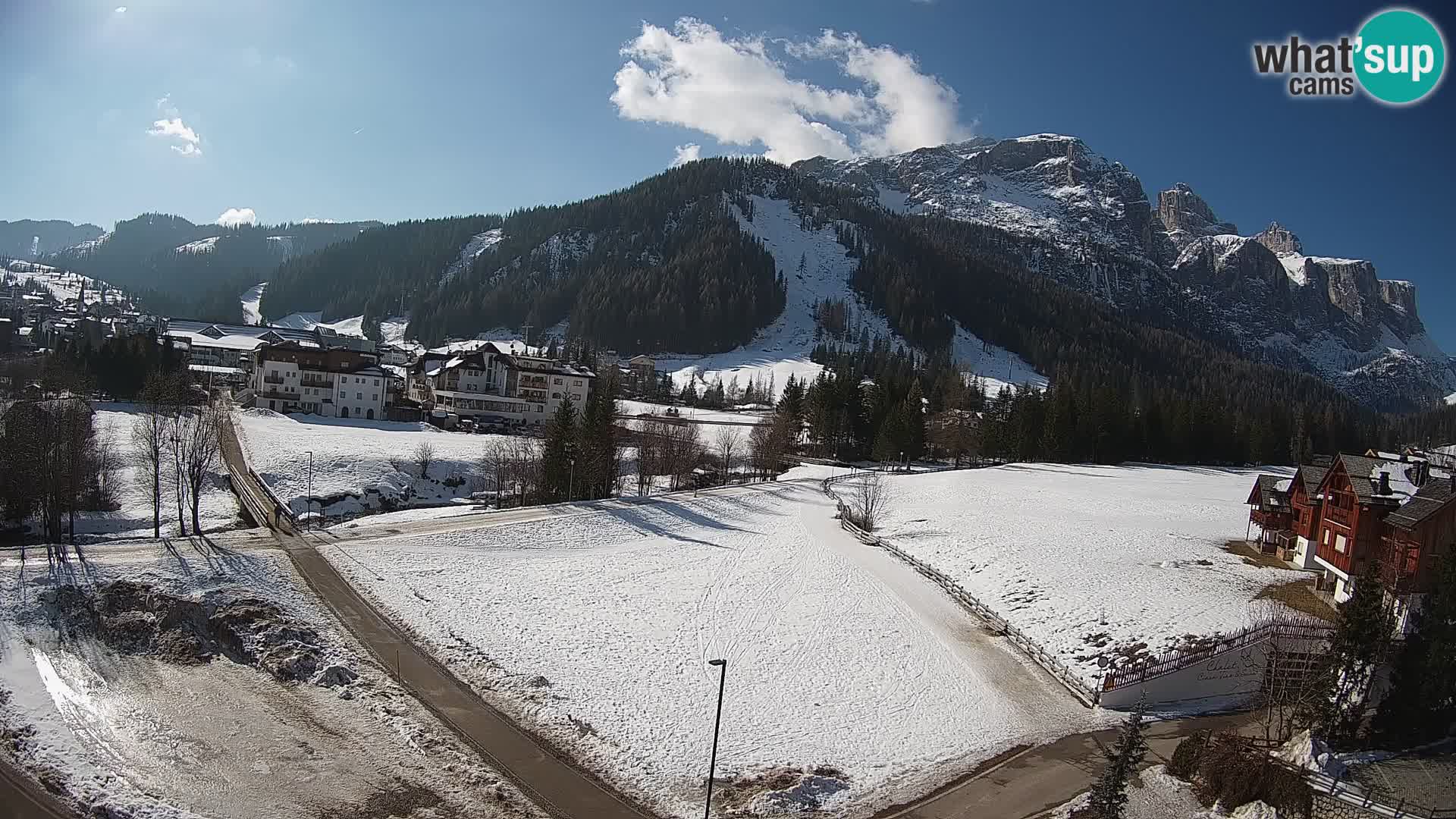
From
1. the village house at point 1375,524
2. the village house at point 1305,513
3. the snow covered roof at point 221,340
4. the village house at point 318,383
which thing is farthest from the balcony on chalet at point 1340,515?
the snow covered roof at point 221,340

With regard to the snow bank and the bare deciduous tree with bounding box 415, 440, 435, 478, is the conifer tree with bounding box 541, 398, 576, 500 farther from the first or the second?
the snow bank

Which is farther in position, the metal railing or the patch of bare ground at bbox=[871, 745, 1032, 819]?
the metal railing

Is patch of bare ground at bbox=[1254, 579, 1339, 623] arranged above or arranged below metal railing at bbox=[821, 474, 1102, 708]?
above

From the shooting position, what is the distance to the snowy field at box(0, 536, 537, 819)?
60.0ft

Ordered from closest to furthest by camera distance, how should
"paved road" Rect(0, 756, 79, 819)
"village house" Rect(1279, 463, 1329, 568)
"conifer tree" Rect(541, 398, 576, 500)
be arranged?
1. "paved road" Rect(0, 756, 79, 819)
2. "village house" Rect(1279, 463, 1329, 568)
3. "conifer tree" Rect(541, 398, 576, 500)

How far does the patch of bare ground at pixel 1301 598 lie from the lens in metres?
31.5

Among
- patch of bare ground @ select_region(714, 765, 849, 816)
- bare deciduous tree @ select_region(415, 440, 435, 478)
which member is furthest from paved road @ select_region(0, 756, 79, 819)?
bare deciduous tree @ select_region(415, 440, 435, 478)

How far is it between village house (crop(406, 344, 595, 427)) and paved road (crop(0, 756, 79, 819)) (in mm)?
77539

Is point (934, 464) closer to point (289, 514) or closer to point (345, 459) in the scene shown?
point (345, 459)

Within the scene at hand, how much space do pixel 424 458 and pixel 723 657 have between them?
42463mm

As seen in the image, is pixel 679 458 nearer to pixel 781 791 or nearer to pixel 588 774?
pixel 588 774

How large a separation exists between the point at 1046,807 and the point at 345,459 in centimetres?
5568

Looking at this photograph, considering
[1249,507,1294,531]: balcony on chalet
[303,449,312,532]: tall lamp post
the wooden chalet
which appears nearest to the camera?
[1249,507,1294,531]: balcony on chalet

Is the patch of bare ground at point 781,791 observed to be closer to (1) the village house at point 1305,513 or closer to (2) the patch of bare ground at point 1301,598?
(2) the patch of bare ground at point 1301,598
